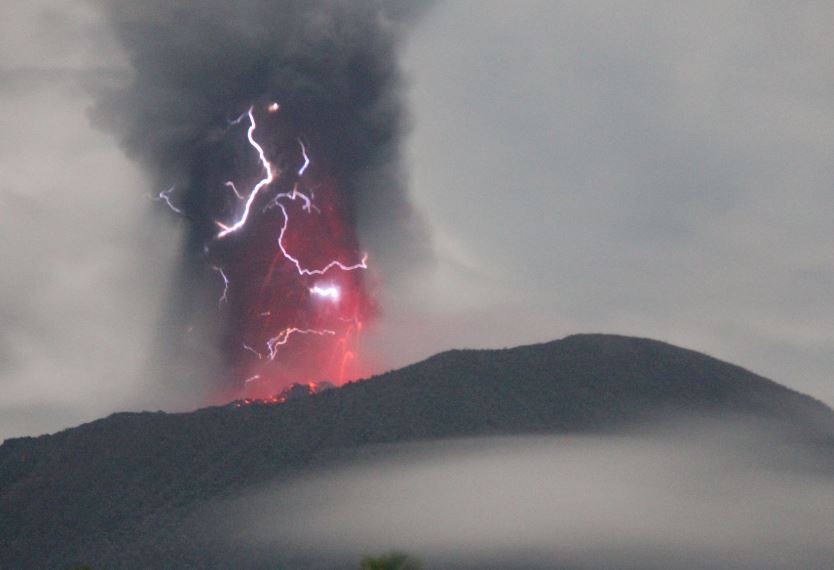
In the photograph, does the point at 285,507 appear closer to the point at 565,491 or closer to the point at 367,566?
the point at 565,491

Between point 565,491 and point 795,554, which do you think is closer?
point 795,554

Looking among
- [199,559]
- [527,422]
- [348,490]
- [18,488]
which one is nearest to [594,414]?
[527,422]

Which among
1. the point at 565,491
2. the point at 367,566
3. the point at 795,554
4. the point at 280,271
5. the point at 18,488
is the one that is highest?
the point at 280,271

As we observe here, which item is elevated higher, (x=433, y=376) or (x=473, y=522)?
(x=433, y=376)

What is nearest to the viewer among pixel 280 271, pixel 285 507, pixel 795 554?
pixel 795 554

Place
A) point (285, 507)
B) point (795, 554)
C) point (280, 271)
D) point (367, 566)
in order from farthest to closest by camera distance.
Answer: point (280, 271) < point (285, 507) < point (795, 554) < point (367, 566)

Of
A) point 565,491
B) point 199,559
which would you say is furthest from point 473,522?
point 199,559

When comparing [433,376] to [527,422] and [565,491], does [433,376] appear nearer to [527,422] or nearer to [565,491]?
[527,422]
